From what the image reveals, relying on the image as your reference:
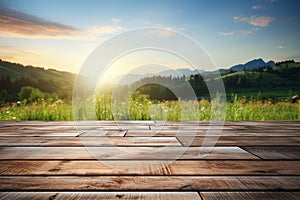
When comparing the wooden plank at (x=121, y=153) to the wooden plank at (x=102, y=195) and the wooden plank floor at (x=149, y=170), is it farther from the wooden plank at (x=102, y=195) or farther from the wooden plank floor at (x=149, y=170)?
the wooden plank at (x=102, y=195)

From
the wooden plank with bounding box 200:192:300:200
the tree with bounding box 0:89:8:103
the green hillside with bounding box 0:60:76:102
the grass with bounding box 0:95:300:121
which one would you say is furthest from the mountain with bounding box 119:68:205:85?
the tree with bounding box 0:89:8:103

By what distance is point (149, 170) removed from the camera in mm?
978

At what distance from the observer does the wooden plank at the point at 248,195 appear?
726mm

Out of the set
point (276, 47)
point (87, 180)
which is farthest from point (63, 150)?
point (276, 47)

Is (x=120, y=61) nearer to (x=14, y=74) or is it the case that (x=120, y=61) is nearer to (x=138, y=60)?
(x=138, y=60)

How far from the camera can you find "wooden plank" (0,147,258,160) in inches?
47.3

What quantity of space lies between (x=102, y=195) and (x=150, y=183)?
7.1 inches

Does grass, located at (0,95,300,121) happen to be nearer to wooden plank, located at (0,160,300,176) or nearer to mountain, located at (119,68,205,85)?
mountain, located at (119,68,205,85)

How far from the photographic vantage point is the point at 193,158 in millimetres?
1172

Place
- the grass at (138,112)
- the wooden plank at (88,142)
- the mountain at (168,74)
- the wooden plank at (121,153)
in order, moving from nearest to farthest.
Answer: the wooden plank at (121,153) → the wooden plank at (88,142) → the mountain at (168,74) → the grass at (138,112)

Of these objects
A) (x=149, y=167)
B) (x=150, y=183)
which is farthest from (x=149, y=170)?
(x=150, y=183)

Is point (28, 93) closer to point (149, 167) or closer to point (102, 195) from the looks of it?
point (149, 167)

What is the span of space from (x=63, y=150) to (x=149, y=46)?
0.82 m

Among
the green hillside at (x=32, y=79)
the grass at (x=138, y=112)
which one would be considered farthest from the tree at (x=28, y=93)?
the grass at (x=138, y=112)
